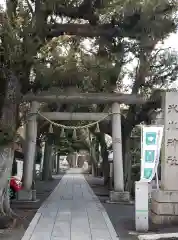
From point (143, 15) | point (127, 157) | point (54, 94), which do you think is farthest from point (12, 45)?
Answer: point (127, 157)

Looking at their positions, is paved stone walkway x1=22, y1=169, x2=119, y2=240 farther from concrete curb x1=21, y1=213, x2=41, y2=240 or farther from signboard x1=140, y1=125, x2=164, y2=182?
signboard x1=140, y1=125, x2=164, y2=182

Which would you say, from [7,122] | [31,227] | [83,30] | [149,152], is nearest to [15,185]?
[7,122]

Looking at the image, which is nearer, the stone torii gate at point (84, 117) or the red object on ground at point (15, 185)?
the stone torii gate at point (84, 117)

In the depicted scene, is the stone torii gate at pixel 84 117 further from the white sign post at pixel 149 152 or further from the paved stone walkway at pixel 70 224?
the white sign post at pixel 149 152

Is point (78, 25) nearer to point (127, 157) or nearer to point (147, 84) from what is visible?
point (147, 84)

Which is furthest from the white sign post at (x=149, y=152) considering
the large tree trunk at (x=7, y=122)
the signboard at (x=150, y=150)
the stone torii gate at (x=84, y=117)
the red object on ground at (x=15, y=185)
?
the red object on ground at (x=15, y=185)

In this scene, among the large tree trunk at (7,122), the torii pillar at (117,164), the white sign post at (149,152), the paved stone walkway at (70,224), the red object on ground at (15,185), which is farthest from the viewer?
the red object on ground at (15,185)

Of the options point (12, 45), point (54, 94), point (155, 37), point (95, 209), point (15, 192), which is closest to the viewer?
point (12, 45)

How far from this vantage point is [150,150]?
34.1 ft

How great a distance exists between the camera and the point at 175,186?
438 inches

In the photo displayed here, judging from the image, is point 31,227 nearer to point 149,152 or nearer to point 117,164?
point 149,152

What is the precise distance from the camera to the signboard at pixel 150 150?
10.3 metres

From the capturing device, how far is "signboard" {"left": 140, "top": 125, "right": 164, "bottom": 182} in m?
10.3

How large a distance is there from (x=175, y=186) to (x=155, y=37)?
4.41 meters
